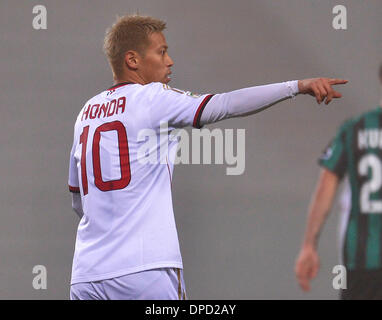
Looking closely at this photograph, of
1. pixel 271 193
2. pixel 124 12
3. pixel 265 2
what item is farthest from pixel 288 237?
pixel 124 12

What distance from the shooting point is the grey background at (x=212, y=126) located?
117 inches

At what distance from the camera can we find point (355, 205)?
6.22 ft

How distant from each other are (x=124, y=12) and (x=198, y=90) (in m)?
0.52

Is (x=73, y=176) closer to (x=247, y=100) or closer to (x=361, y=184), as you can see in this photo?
(x=247, y=100)

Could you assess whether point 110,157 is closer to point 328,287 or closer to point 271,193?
point 271,193

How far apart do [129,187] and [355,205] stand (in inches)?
28.6

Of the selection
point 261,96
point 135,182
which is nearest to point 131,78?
point 135,182

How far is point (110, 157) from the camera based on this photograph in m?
2.14

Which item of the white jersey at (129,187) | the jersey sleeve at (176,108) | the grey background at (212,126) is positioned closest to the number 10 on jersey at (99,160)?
the white jersey at (129,187)

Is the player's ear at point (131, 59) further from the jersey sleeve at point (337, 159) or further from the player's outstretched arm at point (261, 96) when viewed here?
the jersey sleeve at point (337, 159)

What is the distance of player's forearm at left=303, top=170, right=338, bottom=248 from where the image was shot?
1.88 meters
